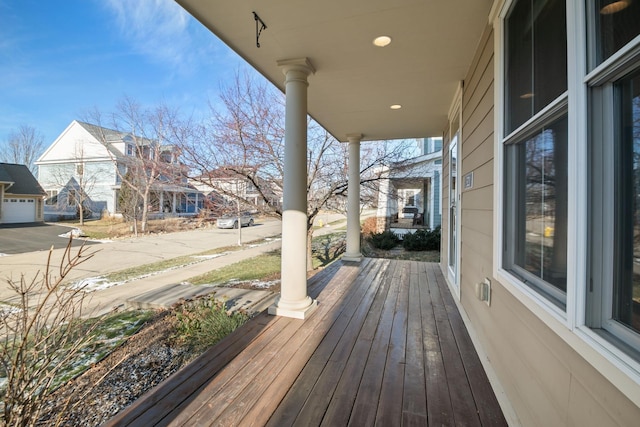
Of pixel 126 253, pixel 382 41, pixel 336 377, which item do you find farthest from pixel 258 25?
pixel 126 253

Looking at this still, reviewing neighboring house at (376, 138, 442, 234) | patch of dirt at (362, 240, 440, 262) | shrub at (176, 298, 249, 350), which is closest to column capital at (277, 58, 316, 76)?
shrub at (176, 298, 249, 350)

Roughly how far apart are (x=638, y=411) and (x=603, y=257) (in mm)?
424

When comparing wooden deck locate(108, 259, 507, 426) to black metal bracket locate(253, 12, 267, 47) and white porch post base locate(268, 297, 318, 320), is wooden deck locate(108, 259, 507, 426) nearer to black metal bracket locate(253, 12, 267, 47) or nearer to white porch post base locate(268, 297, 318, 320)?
white porch post base locate(268, 297, 318, 320)

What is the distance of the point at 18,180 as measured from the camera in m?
18.0

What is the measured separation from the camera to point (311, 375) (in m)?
1.98

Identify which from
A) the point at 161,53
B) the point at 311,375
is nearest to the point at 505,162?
the point at 311,375

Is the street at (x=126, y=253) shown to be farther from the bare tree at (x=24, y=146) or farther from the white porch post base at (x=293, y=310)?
the bare tree at (x=24, y=146)

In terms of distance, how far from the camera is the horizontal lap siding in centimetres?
95

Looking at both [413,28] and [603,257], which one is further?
[413,28]

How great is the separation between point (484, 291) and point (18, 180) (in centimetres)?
2563

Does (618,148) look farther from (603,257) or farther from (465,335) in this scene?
(465,335)

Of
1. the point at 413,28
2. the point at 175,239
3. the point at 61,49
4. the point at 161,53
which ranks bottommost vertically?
the point at 175,239

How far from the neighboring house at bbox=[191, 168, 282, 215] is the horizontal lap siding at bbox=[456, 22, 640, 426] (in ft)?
13.8

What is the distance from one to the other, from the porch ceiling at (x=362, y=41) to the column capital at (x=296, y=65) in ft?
0.16
